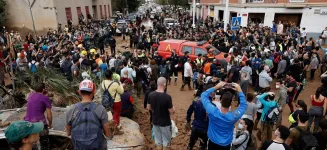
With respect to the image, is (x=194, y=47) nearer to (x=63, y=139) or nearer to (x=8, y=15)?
(x=63, y=139)

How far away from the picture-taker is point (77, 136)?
10.3 feet

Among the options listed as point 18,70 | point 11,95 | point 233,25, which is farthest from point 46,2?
point 11,95

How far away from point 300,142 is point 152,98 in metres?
2.71

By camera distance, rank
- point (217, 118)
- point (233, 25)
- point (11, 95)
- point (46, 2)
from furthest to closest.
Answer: point (46, 2) → point (233, 25) → point (11, 95) → point (217, 118)

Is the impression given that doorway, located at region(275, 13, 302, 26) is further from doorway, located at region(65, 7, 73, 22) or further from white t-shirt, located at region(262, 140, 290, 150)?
white t-shirt, located at region(262, 140, 290, 150)

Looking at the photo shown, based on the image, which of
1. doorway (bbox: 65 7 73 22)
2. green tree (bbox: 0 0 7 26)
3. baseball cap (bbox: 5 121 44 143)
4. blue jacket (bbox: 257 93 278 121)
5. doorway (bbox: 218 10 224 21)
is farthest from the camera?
doorway (bbox: 218 10 224 21)

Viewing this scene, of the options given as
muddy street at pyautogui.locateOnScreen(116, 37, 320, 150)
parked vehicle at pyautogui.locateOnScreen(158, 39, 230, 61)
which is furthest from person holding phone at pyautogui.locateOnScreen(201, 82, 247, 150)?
parked vehicle at pyautogui.locateOnScreen(158, 39, 230, 61)

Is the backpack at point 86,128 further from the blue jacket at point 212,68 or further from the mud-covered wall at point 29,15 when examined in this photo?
the mud-covered wall at point 29,15

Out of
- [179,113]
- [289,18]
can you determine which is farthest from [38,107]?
[289,18]

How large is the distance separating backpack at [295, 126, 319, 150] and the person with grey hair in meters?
2.27

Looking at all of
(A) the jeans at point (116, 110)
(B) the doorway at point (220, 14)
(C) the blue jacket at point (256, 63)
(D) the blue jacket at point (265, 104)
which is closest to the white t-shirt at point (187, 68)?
(C) the blue jacket at point (256, 63)

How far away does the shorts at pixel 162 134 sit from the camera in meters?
4.93

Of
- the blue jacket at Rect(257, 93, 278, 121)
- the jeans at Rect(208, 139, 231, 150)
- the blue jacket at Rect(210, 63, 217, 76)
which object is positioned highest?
the blue jacket at Rect(210, 63, 217, 76)

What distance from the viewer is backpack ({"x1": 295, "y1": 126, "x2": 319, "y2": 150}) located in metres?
4.14
